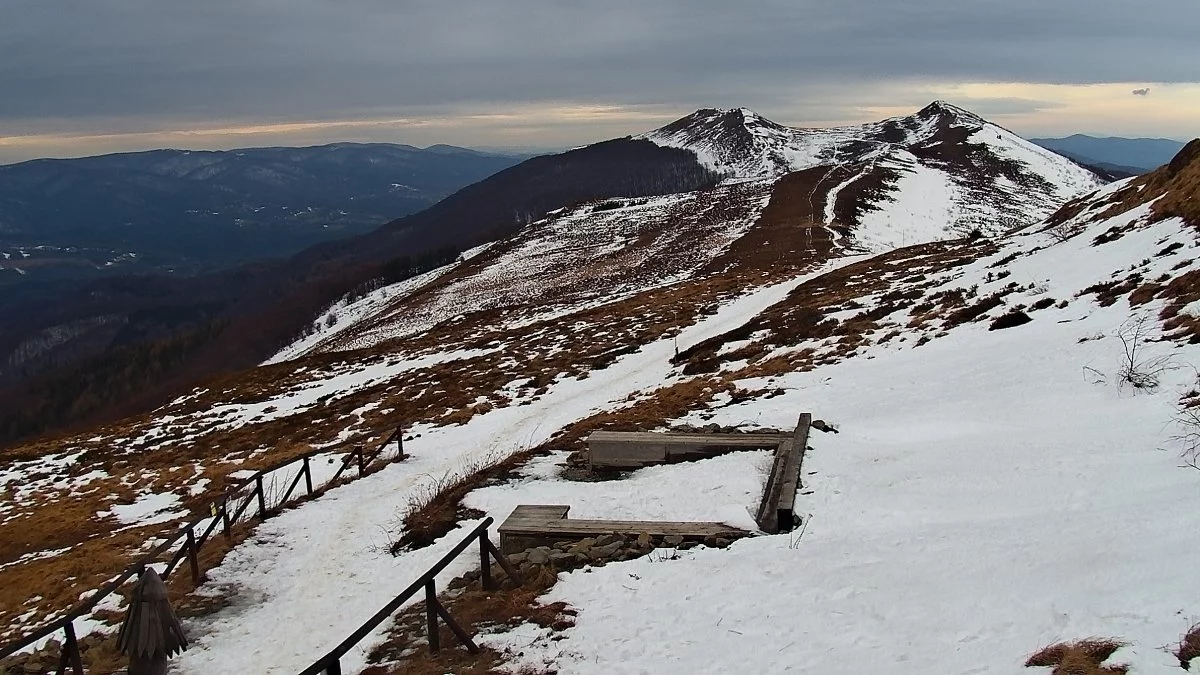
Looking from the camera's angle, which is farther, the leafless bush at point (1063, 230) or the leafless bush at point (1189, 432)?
the leafless bush at point (1063, 230)

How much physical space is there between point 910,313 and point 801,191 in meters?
63.6

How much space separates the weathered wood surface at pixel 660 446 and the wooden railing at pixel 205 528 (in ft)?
23.0

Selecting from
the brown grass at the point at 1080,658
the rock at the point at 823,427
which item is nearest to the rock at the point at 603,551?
the rock at the point at 823,427

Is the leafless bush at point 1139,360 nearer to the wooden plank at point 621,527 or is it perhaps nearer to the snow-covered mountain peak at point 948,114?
the wooden plank at point 621,527

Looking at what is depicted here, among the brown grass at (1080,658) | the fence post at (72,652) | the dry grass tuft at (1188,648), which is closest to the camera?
the dry grass tuft at (1188,648)

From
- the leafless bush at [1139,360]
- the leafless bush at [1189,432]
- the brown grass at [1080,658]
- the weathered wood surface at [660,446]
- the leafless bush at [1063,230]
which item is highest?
the leafless bush at [1063,230]

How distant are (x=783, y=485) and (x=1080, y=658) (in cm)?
493

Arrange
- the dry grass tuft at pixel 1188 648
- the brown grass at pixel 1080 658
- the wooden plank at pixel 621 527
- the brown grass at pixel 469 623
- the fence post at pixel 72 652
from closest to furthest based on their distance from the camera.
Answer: the dry grass tuft at pixel 1188 648 < the brown grass at pixel 1080 658 < the brown grass at pixel 469 623 < the fence post at pixel 72 652 < the wooden plank at pixel 621 527

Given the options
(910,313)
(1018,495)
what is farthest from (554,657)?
(910,313)

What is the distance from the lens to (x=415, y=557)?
11797 millimetres

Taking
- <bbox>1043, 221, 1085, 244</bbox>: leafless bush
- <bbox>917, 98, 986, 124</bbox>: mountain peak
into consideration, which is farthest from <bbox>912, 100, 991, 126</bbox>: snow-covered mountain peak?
<bbox>1043, 221, 1085, 244</bbox>: leafless bush

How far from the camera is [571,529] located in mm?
10594

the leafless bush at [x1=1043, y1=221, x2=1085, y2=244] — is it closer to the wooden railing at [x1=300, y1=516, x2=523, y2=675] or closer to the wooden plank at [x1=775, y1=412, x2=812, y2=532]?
the wooden plank at [x1=775, y1=412, x2=812, y2=532]

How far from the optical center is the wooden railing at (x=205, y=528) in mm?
9352
